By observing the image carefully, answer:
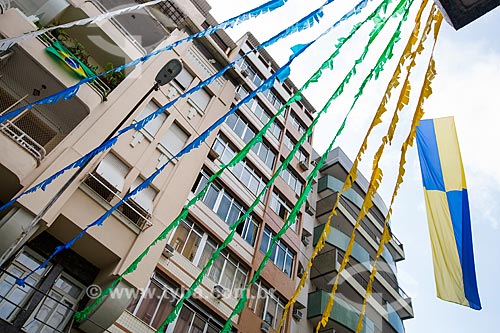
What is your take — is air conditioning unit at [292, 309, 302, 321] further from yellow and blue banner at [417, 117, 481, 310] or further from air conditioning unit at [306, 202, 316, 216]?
yellow and blue banner at [417, 117, 481, 310]

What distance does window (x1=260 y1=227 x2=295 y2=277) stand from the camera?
52.3ft

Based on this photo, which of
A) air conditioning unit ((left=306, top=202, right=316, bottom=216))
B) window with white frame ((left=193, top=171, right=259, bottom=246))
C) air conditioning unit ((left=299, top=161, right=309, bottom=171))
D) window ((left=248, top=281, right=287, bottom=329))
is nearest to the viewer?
window ((left=248, top=281, right=287, bottom=329))

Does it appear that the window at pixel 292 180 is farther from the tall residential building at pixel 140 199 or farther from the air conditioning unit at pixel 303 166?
the air conditioning unit at pixel 303 166

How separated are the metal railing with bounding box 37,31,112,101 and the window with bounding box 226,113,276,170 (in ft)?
23.9

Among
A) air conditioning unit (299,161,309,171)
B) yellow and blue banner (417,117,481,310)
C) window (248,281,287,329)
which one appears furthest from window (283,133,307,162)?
yellow and blue banner (417,117,481,310)

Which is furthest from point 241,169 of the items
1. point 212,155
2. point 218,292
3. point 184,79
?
point 218,292

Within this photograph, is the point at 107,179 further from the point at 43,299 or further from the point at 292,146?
the point at 292,146

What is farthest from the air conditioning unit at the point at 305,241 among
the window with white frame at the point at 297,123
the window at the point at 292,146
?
the window with white frame at the point at 297,123

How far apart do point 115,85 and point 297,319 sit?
12.1 metres

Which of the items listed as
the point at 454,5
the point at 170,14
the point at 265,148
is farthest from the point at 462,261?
the point at 170,14

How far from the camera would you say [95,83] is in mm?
10859

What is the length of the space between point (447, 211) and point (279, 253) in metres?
10.0

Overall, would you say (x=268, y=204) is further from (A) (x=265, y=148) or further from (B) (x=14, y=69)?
(B) (x=14, y=69)

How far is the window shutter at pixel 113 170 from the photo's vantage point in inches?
385
